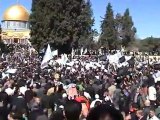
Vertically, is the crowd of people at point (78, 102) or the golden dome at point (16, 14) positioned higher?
the golden dome at point (16, 14)

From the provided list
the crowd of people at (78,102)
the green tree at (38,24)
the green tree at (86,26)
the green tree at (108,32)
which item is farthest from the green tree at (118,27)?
the crowd of people at (78,102)

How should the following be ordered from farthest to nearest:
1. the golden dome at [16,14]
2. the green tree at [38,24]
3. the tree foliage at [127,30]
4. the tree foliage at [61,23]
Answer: the golden dome at [16,14]
the tree foliage at [127,30]
the green tree at [38,24]
the tree foliage at [61,23]

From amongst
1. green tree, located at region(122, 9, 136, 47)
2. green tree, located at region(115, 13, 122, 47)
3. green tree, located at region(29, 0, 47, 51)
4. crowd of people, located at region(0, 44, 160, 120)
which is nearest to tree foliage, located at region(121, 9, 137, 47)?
green tree, located at region(122, 9, 136, 47)

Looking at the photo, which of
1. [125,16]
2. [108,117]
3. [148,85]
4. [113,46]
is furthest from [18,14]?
[108,117]

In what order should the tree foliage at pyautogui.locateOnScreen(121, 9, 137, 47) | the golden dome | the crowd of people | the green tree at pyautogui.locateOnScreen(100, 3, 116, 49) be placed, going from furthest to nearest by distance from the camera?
the golden dome < the tree foliage at pyautogui.locateOnScreen(121, 9, 137, 47) < the green tree at pyautogui.locateOnScreen(100, 3, 116, 49) < the crowd of people

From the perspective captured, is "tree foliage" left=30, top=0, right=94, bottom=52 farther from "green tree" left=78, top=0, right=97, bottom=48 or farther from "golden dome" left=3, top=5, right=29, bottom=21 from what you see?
"golden dome" left=3, top=5, right=29, bottom=21

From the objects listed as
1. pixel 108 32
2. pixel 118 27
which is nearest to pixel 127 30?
pixel 118 27

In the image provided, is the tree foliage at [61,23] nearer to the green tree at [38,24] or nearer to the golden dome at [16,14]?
the green tree at [38,24]

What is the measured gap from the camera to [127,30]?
9744 centimetres

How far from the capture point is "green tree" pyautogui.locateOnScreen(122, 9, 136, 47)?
317 ft

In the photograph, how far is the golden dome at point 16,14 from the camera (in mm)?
129250

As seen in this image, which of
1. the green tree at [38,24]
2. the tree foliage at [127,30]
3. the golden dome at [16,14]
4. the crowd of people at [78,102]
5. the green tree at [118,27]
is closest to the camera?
the crowd of people at [78,102]

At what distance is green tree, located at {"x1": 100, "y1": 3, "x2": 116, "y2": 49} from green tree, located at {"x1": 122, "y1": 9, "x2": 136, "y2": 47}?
6136mm

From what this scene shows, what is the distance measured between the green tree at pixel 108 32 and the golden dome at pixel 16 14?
4196cm
